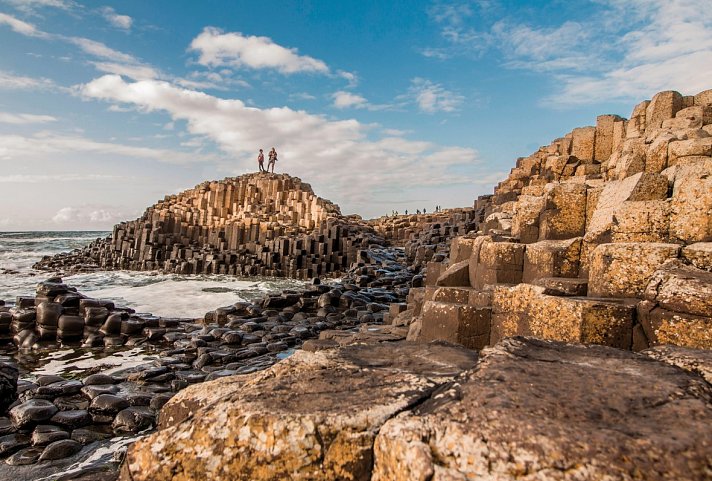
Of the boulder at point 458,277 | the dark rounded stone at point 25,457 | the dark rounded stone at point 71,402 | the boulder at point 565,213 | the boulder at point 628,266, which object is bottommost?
the dark rounded stone at point 25,457

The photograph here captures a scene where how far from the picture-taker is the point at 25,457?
162 inches

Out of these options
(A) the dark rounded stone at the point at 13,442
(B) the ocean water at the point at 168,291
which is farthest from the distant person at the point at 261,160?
(A) the dark rounded stone at the point at 13,442

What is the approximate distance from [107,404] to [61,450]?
1081 millimetres

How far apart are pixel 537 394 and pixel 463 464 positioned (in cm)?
56

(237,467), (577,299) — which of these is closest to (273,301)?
(577,299)

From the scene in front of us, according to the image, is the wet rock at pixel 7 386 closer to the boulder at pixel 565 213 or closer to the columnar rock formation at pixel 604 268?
the columnar rock formation at pixel 604 268

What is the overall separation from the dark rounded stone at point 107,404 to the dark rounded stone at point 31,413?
396 mm

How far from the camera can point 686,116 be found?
14.5 metres

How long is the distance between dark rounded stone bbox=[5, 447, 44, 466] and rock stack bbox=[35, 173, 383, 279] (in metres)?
20.3

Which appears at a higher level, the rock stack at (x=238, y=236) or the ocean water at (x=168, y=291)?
the rock stack at (x=238, y=236)

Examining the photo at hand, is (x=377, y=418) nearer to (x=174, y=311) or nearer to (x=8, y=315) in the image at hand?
(x=8, y=315)

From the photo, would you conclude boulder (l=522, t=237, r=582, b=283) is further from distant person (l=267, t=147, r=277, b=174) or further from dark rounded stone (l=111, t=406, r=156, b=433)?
distant person (l=267, t=147, r=277, b=174)

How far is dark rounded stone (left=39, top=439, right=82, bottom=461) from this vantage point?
4121 mm

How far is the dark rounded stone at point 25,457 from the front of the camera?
4.04 m
